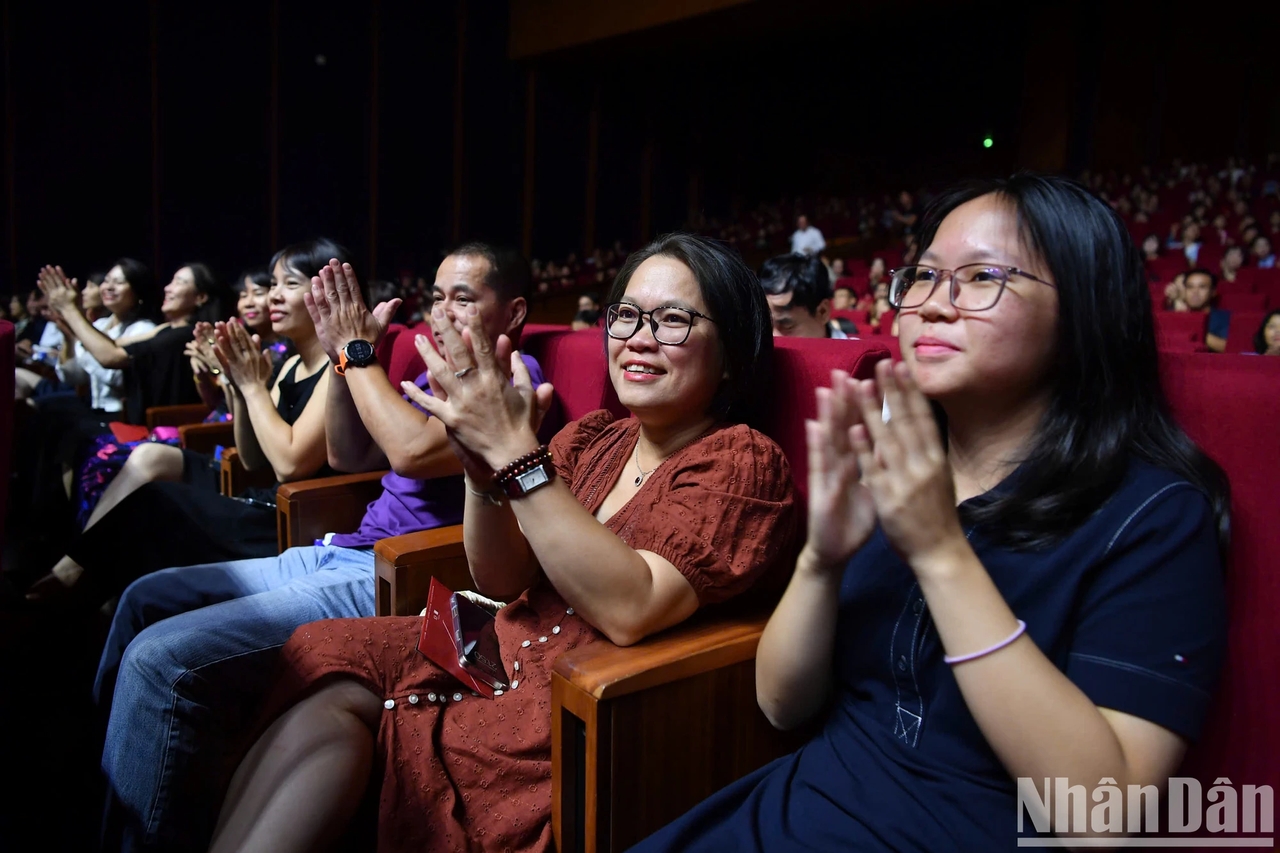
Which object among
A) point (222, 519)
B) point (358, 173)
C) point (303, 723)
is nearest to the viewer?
point (303, 723)

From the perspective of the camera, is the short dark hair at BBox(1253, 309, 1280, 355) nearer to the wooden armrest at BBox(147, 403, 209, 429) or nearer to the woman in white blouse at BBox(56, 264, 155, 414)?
the wooden armrest at BBox(147, 403, 209, 429)

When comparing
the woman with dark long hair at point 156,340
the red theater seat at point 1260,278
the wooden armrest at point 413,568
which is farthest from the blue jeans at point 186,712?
the red theater seat at point 1260,278

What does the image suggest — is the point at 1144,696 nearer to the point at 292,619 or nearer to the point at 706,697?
the point at 706,697

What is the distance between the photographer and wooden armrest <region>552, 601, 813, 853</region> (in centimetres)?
70

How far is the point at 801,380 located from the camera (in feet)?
3.19

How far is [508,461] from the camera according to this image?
2.36 ft

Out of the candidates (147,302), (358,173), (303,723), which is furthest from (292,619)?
(358,173)

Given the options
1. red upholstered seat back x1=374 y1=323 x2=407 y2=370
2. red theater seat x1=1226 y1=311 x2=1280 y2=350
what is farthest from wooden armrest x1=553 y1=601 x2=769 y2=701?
red theater seat x1=1226 y1=311 x2=1280 y2=350

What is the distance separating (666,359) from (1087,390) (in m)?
0.39

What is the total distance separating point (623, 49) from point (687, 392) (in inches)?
258

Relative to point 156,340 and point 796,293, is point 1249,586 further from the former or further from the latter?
point 156,340

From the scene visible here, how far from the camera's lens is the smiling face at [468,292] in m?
1.31

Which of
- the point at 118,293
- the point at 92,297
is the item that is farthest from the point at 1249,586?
the point at 92,297

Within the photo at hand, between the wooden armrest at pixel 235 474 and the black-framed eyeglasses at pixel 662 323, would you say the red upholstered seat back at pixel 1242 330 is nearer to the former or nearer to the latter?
the black-framed eyeglasses at pixel 662 323
